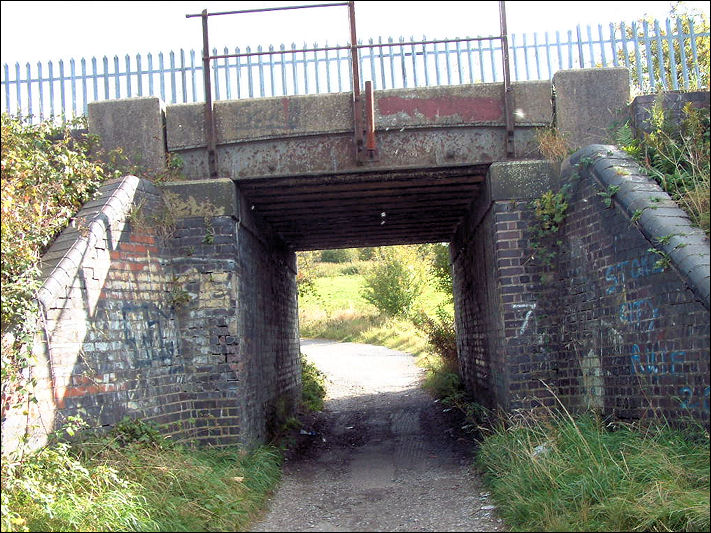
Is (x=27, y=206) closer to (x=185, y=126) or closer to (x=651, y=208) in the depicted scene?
(x=185, y=126)

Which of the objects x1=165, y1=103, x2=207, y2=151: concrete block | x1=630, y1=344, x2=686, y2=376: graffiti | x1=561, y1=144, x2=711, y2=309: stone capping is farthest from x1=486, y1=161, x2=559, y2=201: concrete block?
x1=165, y1=103, x2=207, y2=151: concrete block

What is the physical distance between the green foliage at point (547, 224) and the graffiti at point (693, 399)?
241 cm

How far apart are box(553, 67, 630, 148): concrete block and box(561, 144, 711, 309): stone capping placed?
522 mm

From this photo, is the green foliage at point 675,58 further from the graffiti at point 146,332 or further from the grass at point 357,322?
the grass at point 357,322

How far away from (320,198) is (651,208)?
4.44 m

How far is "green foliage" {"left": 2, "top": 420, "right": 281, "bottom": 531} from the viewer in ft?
15.7

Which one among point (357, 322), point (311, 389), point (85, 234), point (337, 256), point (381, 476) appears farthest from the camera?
point (337, 256)

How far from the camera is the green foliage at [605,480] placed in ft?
15.4

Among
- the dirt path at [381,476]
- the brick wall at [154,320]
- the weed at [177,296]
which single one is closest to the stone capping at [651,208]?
the dirt path at [381,476]

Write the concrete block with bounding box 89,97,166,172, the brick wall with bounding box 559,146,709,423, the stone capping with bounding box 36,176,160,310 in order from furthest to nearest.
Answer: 1. the concrete block with bounding box 89,97,166,172
2. the stone capping with bounding box 36,176,160,310
3. the brick wall with bounding box 559,146,709,423

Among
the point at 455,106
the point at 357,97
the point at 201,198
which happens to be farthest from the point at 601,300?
the point at 201,198

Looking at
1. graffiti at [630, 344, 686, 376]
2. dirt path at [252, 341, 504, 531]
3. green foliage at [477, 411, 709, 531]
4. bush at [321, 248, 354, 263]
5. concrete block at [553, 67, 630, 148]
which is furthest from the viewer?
bush at [321, 248, 354, 263]

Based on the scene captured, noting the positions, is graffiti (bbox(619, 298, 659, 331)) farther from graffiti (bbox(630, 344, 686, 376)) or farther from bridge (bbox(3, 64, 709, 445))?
graffiti (bbox(630, 344, 686, 376))

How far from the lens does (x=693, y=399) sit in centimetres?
545
